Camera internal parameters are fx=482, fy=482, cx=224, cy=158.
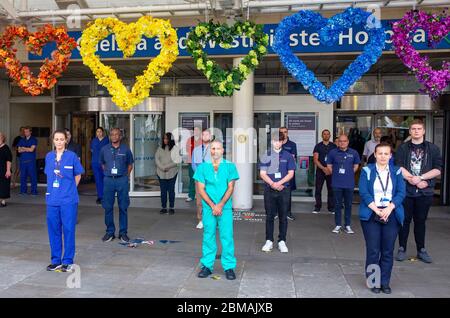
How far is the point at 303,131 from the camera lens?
11.8 meters

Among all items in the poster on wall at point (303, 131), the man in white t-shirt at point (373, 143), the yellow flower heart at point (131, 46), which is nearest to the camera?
the yellow flower heart at point (131, 46)

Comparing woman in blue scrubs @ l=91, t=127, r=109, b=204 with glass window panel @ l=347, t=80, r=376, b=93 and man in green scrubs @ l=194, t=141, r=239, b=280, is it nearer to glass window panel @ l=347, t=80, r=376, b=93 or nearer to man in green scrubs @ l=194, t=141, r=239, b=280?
man in green scrubs @ l=194, t=141, r=239, b=280

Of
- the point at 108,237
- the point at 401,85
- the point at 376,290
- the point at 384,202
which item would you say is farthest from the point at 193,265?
the point at 401,85

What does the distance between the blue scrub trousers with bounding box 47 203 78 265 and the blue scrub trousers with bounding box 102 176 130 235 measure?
5.22ft

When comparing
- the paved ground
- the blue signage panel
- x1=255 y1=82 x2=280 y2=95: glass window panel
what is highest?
the blue signage panel

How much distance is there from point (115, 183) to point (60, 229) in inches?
68.0

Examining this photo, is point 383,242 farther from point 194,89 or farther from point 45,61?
point 194,89

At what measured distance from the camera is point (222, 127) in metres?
12.3

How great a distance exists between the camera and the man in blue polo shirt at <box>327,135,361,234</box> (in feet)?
27.4

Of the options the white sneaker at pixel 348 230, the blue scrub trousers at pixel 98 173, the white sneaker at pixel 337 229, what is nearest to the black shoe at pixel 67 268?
the white sneaker at pixel 337 229

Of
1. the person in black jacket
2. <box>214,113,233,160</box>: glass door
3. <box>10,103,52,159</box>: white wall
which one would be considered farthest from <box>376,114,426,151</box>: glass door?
<box>10,103,52,159</box>: white wall

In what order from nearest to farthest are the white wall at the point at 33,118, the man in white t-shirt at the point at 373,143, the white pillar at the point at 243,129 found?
1. the man in white t-shirt at the point at 373,143
2. the white pillar at the point at 243,129
3. the white wall at the point at 33,118

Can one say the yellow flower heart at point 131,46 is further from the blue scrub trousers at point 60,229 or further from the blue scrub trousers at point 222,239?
the blue scrub trousers at point 222,239

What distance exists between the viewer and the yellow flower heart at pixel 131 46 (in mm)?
7461
